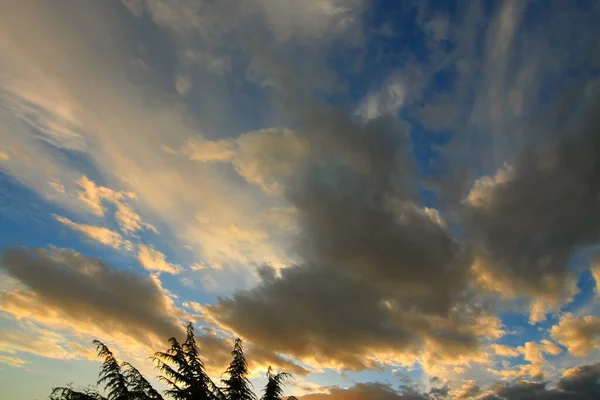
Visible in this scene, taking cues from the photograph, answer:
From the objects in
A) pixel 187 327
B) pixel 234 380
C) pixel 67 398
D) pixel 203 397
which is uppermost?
pixel 187 327

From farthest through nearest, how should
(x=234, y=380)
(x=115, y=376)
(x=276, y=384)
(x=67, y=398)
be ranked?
(x=276, y=384) → (x=234, y=380) → (x=115, y=376) → (x=67, y=398)

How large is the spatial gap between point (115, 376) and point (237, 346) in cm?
730

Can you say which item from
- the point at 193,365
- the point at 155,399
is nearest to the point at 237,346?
the point at 193,365

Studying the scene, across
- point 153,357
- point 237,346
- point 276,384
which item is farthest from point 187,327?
point 276,384

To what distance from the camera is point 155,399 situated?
13.5m

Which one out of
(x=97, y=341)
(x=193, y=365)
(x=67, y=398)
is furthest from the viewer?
(x=193, y=365)

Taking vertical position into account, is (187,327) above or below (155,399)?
above

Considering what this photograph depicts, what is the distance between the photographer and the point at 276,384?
61.9 feet

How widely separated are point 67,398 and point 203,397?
533 cm

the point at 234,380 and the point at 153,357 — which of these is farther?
the point at 234,380

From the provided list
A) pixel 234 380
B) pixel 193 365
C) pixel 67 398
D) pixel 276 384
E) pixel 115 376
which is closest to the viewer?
pixel 67 398

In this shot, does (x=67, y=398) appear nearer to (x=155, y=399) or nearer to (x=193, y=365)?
(x=155, y=399)

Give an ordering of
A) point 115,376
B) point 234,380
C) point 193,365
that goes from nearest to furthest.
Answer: point 115,376, point 193,365, point 234,380

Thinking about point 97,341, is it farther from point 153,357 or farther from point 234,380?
point 234,380
